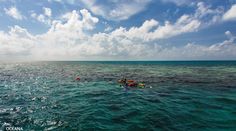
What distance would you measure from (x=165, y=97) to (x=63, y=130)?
46.6 ft

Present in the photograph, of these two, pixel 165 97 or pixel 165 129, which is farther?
pixel 165 97

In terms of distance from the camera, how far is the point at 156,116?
50.3 ft

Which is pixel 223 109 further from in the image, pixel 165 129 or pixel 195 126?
pixel 165 129

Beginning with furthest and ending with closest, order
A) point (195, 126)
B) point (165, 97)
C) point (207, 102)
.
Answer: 1. point (165, 97)
2. point (207, 102)
3. point (195, 126)

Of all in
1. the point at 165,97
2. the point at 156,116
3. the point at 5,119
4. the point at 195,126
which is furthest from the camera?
the point at 165,97

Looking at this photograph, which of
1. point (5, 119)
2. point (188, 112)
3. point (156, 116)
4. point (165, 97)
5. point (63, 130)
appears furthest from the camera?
point (165, 97)

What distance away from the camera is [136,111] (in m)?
17.0

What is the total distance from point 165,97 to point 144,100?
10.5 feet

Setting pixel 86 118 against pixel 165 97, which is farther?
pixel 165 97

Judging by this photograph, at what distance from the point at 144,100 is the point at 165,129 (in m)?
8.75

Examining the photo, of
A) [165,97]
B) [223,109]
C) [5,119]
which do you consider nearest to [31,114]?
[5,119]

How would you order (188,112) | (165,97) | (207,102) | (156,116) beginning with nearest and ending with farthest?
1. (156,116)
2. (188,112)
3. (207,102)
4. (165,97)

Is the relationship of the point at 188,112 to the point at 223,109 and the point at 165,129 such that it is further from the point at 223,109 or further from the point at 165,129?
the point at 165,129

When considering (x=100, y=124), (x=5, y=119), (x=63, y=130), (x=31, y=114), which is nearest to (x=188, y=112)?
(x=100, y=124)
